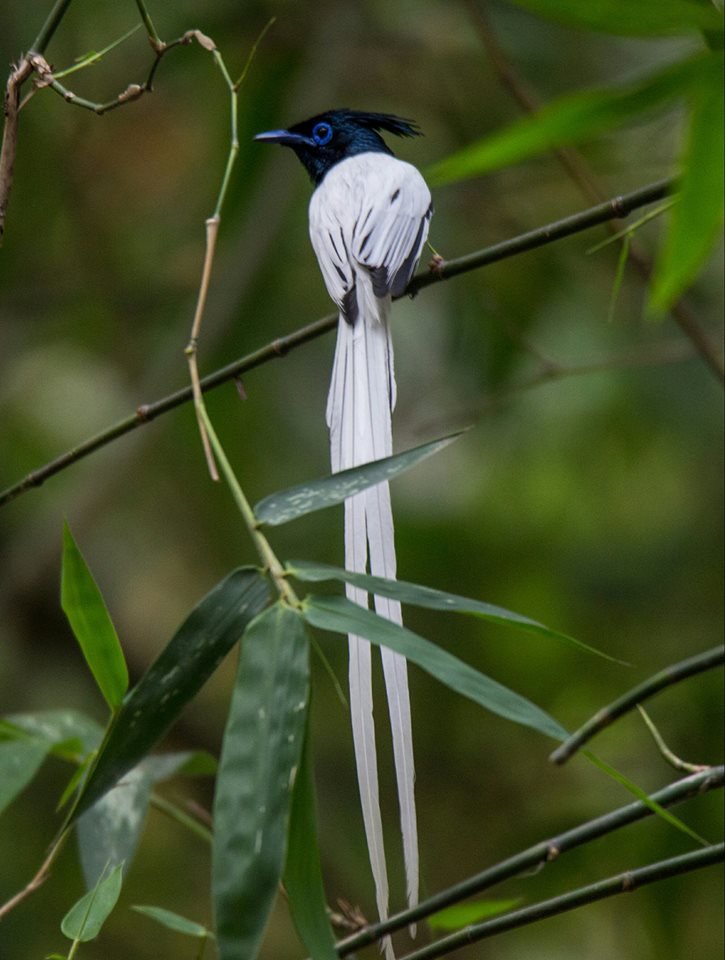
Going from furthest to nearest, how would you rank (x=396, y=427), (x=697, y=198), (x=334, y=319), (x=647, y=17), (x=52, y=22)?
(x=396, y=427) → (x=334, y=319) → (x=52, y=22) → (x=647, y=17) → (x=697, y=198)

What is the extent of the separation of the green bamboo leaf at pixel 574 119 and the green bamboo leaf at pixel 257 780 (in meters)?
0.39

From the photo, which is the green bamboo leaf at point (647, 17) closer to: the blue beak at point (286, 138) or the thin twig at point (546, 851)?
the thin twig at point (546, 851)

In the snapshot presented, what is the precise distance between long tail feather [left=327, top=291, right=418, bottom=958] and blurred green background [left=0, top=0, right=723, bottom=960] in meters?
1.55

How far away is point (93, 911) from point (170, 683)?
244 millimetres

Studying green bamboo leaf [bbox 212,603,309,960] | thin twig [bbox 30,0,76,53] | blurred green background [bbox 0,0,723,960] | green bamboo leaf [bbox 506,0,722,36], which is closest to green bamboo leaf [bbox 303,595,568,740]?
green bamboo leaf [bbox 212,603,309,960]

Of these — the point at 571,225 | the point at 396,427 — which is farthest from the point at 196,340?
the point at 396,427

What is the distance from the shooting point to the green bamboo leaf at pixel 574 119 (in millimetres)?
681

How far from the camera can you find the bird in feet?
3.68

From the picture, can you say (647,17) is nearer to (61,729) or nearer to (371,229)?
(371,229)

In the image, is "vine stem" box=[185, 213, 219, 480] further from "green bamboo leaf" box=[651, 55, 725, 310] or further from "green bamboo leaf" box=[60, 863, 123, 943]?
"green bamboo leaf" box=[651, 55, 725, 310]

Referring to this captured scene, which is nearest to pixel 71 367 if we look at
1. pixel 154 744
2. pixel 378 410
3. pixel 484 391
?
pixel 484 391

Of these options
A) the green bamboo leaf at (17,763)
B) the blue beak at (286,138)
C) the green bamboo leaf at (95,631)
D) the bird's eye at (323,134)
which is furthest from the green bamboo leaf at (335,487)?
the bird's eye at (323,134)

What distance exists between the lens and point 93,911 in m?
1.09

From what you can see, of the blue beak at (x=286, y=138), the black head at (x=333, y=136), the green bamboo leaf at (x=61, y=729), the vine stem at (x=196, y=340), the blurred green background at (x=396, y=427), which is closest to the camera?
the vine stem at (x=196, y=340)
